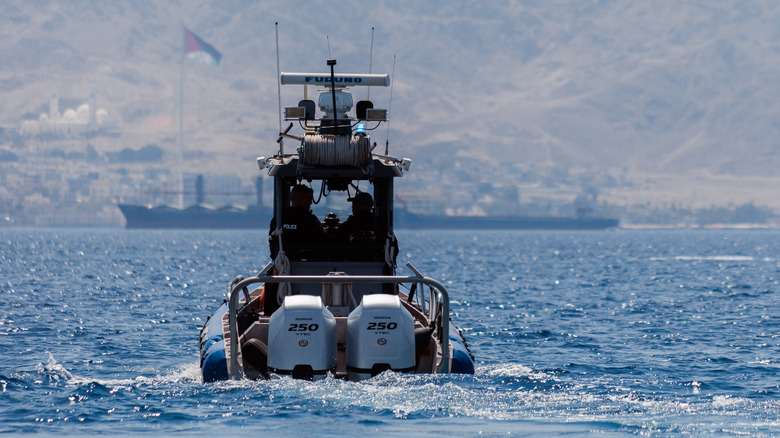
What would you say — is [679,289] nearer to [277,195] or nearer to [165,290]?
[165,290]

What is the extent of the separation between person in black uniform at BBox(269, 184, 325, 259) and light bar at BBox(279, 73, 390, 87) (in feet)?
6.07

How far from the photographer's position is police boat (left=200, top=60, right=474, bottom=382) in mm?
14555

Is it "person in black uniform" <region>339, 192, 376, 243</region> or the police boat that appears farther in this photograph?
"person in black uniform" <region>339, 192, 376, 243</region>

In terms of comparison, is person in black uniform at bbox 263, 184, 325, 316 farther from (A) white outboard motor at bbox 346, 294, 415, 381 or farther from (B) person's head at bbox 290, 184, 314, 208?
(A) white outboard motor at bbox 346, 294, 415, 381

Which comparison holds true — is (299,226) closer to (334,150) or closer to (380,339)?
(334,150)

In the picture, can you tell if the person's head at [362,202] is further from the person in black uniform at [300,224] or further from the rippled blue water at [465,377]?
the rippled blue water at [465,377]

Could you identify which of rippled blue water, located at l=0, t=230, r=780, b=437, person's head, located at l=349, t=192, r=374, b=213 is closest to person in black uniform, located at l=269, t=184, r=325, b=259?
person's head, located at l=349, t=192, r=374, b=213

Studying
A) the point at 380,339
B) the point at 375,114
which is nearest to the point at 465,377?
the point at 380,339

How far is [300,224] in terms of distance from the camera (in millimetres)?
18312

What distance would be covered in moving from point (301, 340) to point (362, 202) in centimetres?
466

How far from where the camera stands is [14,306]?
114 ft

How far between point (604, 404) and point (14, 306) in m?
24.3

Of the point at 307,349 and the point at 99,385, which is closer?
the point at 307,349

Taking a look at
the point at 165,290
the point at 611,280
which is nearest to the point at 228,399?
the point at 165,290
